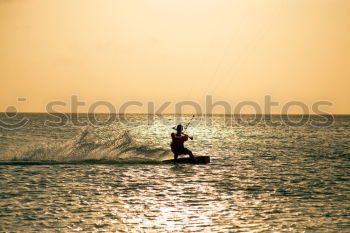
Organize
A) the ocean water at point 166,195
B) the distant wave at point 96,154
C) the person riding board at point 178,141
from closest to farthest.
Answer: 1. the ocean water at point 166,195
2. the person riding board at point 178,141
3. the distant wave at point 96,154

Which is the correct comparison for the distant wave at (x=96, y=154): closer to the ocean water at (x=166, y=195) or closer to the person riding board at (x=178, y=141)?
the ocean water at (x=166, y=195)

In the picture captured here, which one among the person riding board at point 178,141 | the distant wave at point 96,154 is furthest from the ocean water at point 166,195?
the person riding board at point 178,141

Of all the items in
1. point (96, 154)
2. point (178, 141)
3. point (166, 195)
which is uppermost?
point (178, 141)

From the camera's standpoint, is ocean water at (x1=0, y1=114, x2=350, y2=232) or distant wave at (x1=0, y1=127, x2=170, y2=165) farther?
distant wave at (x1=0, y1=127, x2=170, y2=165)

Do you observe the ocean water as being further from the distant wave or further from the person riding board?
the person riding board

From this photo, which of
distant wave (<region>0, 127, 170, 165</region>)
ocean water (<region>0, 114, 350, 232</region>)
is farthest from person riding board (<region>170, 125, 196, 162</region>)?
distant wave (<region>0, 127, 170, 165</region>)

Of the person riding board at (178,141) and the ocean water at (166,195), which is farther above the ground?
the person riding board at (178,141)

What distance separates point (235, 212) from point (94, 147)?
76.7 feet

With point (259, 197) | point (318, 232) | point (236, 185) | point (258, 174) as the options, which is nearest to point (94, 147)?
point (258, 174)

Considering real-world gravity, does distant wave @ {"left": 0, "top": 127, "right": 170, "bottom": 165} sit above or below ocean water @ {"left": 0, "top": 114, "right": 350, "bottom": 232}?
above

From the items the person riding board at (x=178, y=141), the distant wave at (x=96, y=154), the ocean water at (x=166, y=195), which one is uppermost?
the person riding board at (x=178, y=141)

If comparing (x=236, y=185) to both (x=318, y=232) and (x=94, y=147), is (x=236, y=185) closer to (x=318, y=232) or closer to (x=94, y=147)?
(x=318, y=232)

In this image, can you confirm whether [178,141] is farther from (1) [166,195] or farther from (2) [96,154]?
(1) [166,195]

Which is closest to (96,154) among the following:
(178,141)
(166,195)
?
(178,141)
